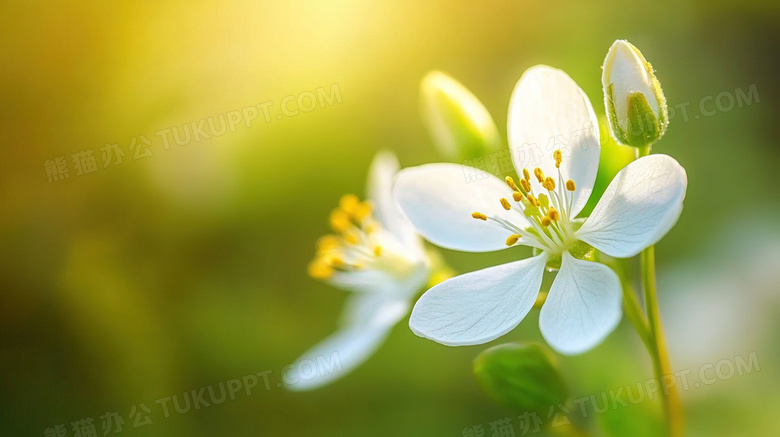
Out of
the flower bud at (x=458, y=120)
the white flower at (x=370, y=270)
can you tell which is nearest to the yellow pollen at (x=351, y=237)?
the white flower at (x=370, y=270)

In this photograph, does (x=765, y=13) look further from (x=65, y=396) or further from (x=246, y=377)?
(x=65, y=396)

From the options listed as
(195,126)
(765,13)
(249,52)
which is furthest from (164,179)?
(765,13)

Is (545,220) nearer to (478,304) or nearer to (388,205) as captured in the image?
(478,304)

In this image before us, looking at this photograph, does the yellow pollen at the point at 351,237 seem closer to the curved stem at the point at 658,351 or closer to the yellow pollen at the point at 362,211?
the yellow pollen at the point at 362,211

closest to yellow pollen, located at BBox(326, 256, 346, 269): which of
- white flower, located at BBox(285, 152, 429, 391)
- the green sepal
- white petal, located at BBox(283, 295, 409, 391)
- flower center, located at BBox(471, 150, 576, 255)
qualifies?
white flower, located at BBox(285, 152, 429, 391)

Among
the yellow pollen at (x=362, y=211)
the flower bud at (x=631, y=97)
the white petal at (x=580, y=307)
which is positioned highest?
the flower bud at (x=631, y=97)

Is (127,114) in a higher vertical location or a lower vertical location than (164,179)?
higher

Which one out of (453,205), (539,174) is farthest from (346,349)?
(539,174)
